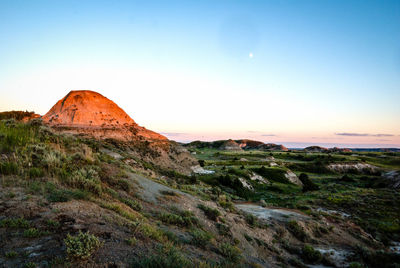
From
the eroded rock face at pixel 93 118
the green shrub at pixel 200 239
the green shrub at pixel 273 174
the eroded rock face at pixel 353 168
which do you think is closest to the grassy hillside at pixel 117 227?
the green shrub at pixel 200 239

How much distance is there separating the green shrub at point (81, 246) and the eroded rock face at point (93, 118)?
2724 centimetres

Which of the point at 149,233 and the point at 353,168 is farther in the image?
the point at 353,168

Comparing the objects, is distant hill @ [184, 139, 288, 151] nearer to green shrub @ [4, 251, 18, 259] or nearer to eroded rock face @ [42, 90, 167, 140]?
eroded rock face @ [42, 90, 167, 140]

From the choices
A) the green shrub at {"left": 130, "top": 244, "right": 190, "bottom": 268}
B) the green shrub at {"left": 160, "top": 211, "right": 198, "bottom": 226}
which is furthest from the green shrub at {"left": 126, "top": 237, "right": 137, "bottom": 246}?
the green shrub at {"left": 160, "top": 211, "right": 198, "bottom": 226}

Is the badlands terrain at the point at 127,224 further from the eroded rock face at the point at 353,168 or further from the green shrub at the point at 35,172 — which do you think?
the eroded rock face at the point at 353,168

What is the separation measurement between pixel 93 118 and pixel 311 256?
106 feet

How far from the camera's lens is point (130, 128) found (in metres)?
33.4

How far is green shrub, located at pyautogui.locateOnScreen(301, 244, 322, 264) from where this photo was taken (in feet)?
36.0

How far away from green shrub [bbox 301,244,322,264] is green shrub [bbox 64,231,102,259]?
11.4 meters

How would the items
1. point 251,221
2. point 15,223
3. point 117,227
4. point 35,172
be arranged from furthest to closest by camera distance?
1. point 251,221
2. point 35,172
3. point 117,227
4. point 15,223

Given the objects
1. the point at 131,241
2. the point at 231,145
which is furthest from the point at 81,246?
the point at 231,145

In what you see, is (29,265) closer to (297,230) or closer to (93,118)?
(297,230)

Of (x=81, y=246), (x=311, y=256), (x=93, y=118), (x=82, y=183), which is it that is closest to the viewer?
(x=81, y=246)

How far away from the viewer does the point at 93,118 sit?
104 feet
